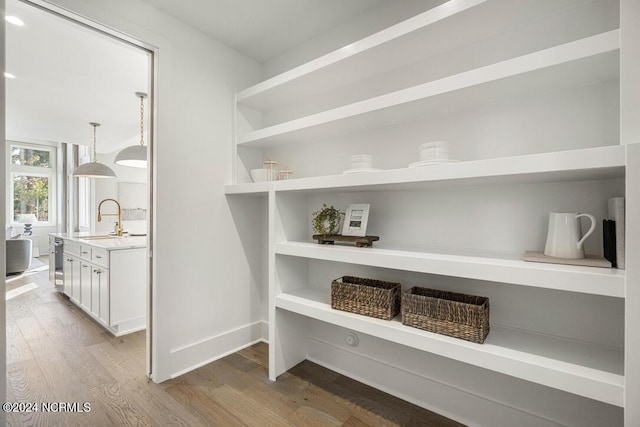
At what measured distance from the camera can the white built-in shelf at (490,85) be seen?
1.16 metres

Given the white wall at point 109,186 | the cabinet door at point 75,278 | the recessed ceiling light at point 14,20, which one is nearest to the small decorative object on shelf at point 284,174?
the recessed ceiling light at point 14,20

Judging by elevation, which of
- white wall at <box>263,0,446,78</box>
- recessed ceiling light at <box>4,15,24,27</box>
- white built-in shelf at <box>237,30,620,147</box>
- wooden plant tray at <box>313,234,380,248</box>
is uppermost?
recessed ceiling light at <box>4,15,24,27</box>

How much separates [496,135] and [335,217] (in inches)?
40.3

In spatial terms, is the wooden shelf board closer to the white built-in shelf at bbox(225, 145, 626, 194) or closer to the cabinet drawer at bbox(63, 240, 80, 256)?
the white built-in shelf at bbox(225, 145, 626, 194)

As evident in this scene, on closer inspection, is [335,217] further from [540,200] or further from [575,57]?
[575,57]

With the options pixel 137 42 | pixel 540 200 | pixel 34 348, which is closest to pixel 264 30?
pixel 137 42

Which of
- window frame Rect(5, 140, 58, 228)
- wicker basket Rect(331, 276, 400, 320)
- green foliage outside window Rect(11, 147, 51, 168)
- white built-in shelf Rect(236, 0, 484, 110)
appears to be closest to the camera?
white built-in shelf Rect(236, 0, 484, 110)

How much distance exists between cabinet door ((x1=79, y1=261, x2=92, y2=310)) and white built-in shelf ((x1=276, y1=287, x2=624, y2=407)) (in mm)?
2985

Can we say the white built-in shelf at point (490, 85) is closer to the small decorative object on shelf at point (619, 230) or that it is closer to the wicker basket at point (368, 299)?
the small decorative object on shelf at point (619, 230)

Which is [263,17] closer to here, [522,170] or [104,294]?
[522,170]

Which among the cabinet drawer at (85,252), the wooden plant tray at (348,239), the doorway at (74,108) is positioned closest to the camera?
the wooden plant tray at (348,239)

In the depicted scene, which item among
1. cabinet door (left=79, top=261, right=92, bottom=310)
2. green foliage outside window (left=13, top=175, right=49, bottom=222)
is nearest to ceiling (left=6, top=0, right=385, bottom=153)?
cabinet door (left=79, top=261, right=92, bottom=310)

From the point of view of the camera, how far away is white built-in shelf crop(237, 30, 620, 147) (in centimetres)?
116

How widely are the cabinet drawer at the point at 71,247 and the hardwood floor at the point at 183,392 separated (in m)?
1.02
